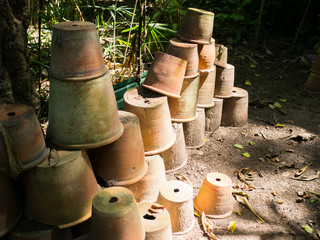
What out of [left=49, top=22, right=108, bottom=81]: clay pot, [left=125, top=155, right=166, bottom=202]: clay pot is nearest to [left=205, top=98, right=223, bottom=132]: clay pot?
[left=125, top=155, right=166, bottom=202]: clay pot

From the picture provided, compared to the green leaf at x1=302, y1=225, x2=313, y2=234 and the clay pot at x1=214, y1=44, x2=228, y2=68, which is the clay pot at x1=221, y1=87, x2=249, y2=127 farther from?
the green leaf at x1=302, y1=225, x2=313, y2=234

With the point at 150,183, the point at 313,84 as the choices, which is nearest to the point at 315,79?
the point at 313,84

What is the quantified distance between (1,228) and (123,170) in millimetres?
815

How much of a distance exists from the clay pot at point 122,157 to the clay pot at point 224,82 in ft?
6.34

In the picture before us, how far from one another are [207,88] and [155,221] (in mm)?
1912

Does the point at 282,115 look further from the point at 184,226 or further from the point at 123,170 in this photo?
the point at 123,170

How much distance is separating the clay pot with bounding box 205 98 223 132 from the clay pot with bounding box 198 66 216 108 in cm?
18

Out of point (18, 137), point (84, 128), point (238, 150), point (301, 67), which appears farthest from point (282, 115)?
point (18, 137)

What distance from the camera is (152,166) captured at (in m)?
2.46

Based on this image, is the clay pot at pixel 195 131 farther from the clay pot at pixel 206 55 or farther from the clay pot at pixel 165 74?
the clay pot at pixel 165 74

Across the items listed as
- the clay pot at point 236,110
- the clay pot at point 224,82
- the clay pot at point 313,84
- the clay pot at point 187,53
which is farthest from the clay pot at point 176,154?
the clay pot at point 313,84

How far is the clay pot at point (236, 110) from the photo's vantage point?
3.99m

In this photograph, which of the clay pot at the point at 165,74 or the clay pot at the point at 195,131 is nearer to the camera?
the clay pot at the point at 165,74

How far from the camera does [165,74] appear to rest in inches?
107
